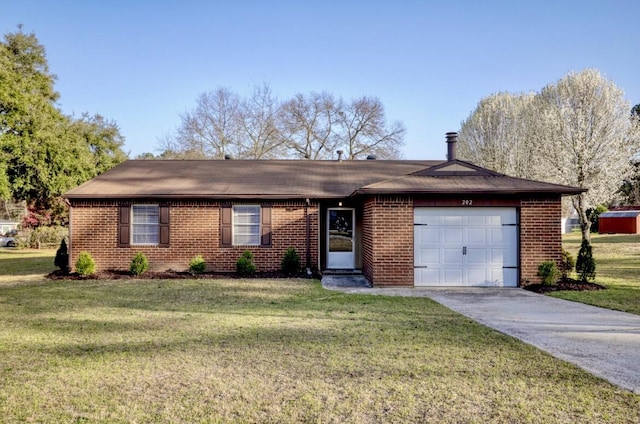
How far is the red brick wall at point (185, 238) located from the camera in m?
14.2

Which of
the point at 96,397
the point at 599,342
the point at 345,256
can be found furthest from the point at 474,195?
the point at 96,397

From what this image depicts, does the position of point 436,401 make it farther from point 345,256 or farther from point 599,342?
point 345,256

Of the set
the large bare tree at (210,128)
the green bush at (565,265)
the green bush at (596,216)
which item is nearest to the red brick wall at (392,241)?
the green bush at (565,265)

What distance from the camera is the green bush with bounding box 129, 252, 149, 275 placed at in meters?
13.5

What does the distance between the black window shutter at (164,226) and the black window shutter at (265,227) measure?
3.07 meters

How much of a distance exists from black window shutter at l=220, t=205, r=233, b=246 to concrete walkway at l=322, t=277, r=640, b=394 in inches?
167

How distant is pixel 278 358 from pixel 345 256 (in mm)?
9872

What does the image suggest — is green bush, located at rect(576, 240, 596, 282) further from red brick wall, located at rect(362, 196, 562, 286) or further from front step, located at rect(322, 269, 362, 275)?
front step, located at rect(322, 269, 362, 275)

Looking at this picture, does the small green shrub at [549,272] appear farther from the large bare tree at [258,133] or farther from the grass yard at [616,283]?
the large bare tree at [258,133]

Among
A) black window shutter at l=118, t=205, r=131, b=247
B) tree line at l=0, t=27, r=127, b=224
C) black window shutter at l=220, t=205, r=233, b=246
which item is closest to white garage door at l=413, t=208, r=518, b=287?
black window shutter at l=220, t=205, r=233, b=246

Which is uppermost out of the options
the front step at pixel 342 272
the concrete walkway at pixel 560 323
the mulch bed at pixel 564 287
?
the front step at pixel 342 272

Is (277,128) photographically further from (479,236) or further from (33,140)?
(479,236)

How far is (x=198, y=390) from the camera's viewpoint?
4.25m

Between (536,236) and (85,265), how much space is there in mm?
13106
